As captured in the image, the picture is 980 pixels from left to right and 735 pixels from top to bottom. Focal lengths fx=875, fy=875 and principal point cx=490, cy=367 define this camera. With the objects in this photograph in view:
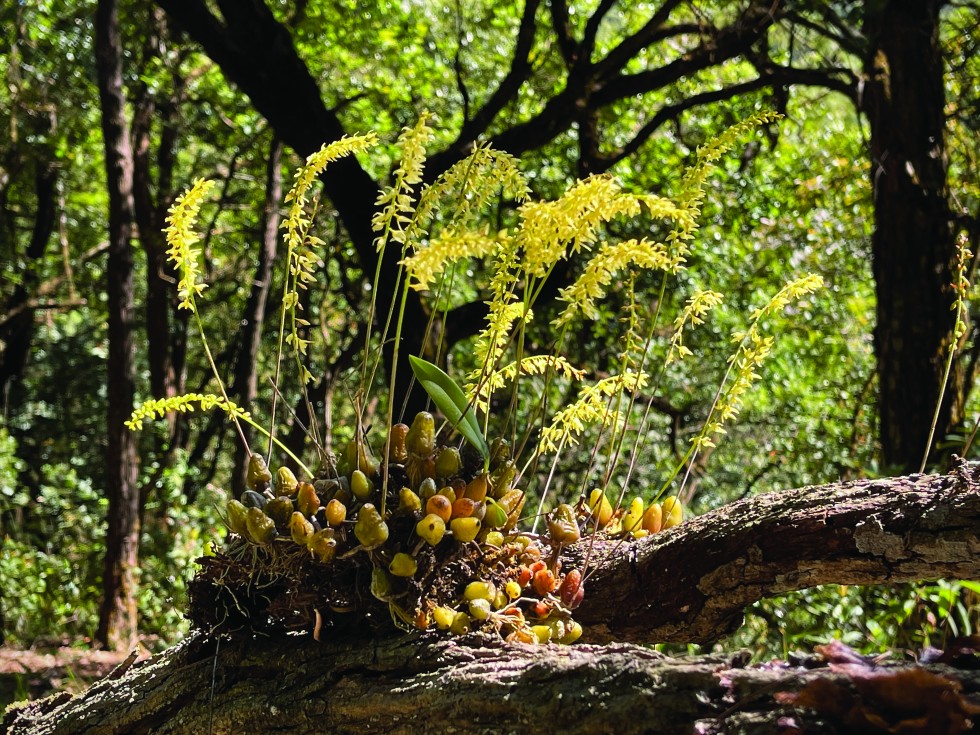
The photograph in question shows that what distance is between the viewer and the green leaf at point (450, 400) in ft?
3.68

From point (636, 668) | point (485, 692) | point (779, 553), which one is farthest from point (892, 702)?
point (779, 553)

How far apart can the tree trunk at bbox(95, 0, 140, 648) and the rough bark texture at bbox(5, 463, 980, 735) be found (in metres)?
3.44

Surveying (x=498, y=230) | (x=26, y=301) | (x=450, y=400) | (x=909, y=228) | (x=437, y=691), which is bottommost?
(x=437, y=691)

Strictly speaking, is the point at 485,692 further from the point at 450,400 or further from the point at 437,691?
the point at 450,400

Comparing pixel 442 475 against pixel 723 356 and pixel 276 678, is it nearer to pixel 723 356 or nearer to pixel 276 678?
pixel 276 678

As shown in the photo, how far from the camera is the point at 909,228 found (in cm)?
357

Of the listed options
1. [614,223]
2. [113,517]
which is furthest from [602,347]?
[113,517]

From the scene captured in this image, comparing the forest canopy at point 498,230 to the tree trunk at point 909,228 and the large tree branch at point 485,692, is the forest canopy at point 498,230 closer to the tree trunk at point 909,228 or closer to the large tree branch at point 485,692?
the tree trunk at point 909,228

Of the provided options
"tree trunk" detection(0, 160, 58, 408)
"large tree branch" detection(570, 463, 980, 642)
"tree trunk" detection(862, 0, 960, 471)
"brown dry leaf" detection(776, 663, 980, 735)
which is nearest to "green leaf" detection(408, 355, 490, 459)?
"large tree branch" detection(570, 463, 980, 642)

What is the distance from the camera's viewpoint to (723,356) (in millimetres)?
5629

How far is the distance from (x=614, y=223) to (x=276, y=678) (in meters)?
4.36

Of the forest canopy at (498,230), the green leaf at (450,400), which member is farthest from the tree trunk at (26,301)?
the green leaf at (450,400)

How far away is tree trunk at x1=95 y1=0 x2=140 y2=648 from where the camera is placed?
4.67 meters

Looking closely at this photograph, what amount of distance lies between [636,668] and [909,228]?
3242mm
